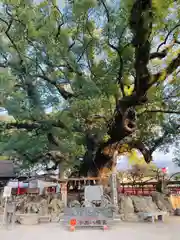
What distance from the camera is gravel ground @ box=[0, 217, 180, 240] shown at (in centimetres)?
441

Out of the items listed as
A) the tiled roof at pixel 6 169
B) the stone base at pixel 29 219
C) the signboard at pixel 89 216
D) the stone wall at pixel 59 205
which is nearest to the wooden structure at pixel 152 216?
the stone wall at pixel 59 205

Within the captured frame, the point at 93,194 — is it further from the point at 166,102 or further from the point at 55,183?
the point at 166,102

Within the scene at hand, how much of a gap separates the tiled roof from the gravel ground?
546 cm

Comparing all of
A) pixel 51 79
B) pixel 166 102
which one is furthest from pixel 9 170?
pixel 166 102

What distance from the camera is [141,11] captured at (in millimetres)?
3895

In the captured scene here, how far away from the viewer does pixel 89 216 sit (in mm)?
5430

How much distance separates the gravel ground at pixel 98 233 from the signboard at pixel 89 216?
0.84 ft

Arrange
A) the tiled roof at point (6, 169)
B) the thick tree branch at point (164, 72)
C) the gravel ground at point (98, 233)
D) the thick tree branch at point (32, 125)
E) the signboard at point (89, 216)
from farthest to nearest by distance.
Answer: the tiled roof at point (6, 169), the thick tree branch at point (32, 125), the thick tree branch at point (164, 72), the signboard at point (89, 216), the gravel ground at point (98, 233)

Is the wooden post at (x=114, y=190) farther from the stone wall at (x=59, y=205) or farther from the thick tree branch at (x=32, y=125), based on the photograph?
the thick tree branch at (x=32, y=125)

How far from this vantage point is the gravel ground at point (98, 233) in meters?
4.41

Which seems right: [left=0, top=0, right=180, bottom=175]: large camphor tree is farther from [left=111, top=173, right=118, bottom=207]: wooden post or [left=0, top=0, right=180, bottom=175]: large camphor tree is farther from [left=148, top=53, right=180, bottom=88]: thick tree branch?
[left=111, top=173, right=118, bottom=207]: wooden post

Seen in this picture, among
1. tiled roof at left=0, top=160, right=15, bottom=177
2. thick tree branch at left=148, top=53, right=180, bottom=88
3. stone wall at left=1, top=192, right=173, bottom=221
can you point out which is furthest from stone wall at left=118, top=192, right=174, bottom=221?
tiled roof at left=0, top=160, right=15, bottom=177

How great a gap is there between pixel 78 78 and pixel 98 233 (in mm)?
4997

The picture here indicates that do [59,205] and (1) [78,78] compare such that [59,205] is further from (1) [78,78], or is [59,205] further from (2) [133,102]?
(1) [78,78]
